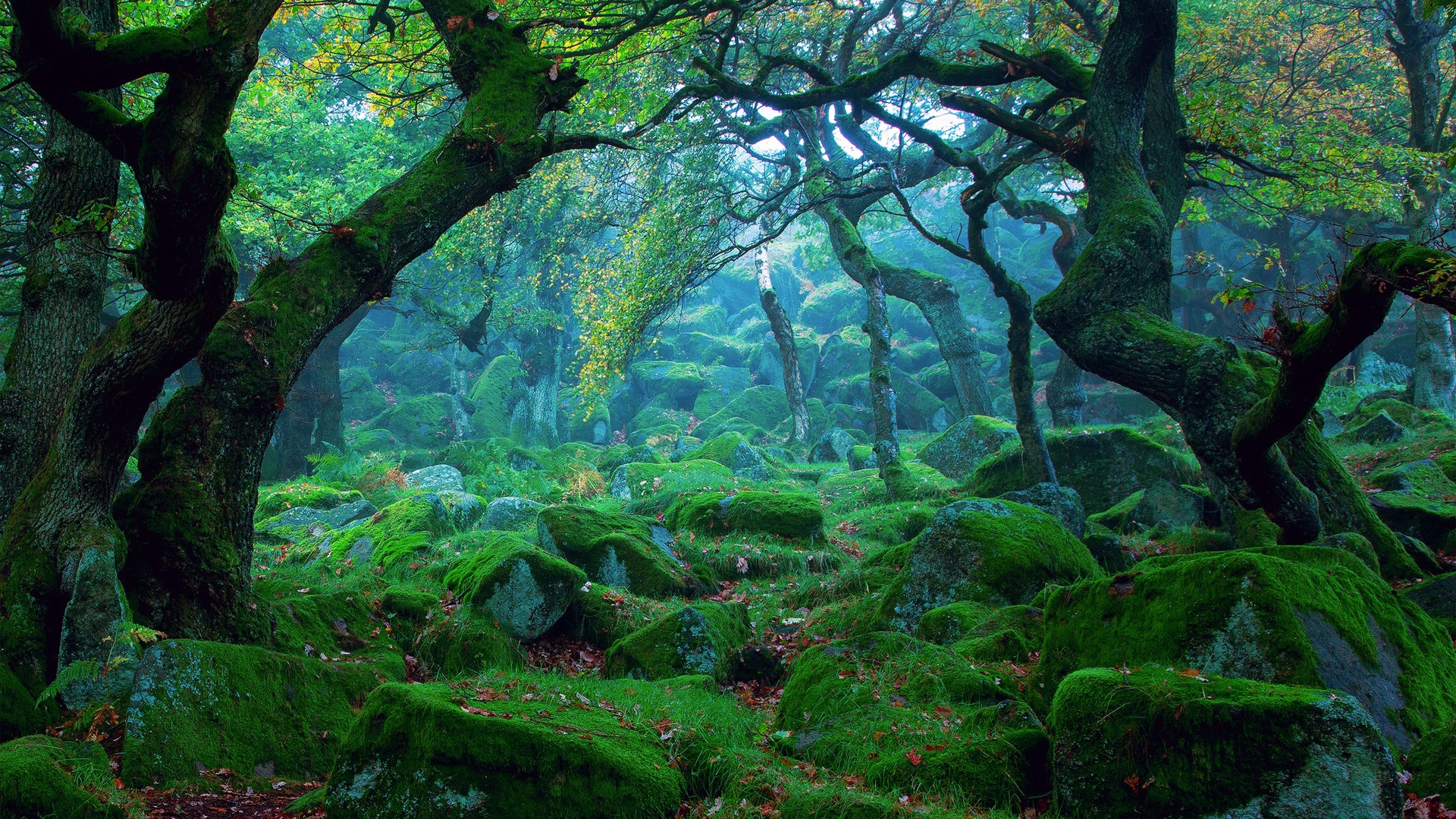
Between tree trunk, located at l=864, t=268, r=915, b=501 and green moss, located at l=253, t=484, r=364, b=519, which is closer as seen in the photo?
green moss, located at l=253, t=484, r=364, b=519

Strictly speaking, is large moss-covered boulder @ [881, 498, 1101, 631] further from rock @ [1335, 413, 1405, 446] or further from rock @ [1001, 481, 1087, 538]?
rock @ [1335, 413, 1405, 446]

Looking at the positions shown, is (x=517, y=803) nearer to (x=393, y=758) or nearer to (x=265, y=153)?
(x=393, y=758)

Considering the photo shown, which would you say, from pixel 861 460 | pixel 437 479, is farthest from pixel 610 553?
pixel 861 460

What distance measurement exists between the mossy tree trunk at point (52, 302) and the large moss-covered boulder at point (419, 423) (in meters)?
23.4

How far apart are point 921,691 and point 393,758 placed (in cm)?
312

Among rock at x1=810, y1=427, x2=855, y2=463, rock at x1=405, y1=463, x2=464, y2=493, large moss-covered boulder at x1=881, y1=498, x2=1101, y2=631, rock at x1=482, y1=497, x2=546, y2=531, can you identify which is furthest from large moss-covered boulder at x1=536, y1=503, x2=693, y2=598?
rock at x1=810, y1=427, x2=855, y2=463

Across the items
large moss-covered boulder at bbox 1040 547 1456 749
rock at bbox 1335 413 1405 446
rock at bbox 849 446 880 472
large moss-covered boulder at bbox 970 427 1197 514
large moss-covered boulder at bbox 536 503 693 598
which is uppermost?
rock at bbox 849 446 880 472

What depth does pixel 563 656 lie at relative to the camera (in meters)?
7.36

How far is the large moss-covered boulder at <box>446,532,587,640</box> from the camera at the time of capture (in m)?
7.24

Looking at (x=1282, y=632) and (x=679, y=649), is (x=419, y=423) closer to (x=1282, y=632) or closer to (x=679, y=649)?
(x=679, y=649)

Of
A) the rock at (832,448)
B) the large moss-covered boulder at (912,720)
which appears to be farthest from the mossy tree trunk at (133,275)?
the rock at (832,448)

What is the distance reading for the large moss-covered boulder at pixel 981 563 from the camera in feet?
22.0

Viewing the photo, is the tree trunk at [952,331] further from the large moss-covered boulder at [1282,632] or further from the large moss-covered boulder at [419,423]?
the large moss-covered boulder at [419,423]

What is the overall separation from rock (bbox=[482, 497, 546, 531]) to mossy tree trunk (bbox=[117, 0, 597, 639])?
5.27 metres
